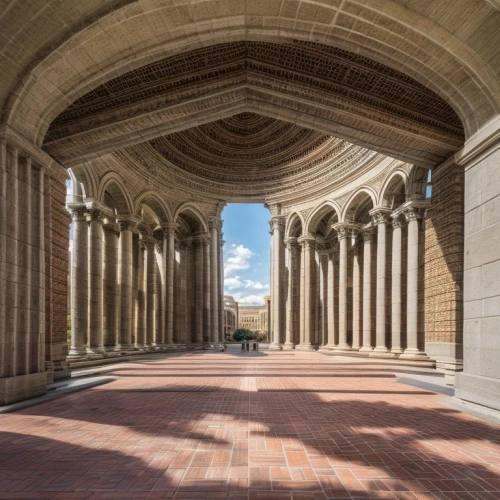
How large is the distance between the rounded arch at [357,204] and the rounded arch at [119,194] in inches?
563

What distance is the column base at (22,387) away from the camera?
673 centimetres

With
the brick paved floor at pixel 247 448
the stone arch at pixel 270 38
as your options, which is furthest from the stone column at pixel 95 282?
the stone arch at pixel 270 38

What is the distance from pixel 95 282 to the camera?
17.2m

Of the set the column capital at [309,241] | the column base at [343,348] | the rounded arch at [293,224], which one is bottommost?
the column base at [343,348]

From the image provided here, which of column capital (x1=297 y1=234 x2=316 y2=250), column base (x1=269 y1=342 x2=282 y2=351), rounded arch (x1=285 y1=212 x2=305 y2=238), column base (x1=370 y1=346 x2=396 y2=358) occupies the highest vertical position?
rounded arch (x1=285 y1=212 x2=305 y2=238)

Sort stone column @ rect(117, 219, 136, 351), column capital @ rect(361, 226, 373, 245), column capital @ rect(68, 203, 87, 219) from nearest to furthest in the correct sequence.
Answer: column capital @ rect(68, 203, 87, 219) → stone column @ rect(117, 219, 136, 351) → column capital @ rect(361, 226, 373, 245)

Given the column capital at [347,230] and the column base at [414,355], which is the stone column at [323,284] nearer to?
the column capital at [347,230]

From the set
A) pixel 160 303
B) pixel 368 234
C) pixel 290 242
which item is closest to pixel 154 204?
pixel 160 303

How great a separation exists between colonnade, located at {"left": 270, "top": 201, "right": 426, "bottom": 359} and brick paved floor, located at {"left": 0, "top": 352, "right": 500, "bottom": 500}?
10.9 metres

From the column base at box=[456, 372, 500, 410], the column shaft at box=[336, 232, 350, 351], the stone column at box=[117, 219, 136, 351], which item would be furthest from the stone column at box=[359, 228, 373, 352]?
the stone column at box=[117, 219, 136, 351]

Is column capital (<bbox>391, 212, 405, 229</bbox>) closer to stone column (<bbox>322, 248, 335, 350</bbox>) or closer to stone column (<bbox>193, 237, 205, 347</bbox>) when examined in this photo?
stone column (<bbox>322, 248, 335, 350</bbox>)

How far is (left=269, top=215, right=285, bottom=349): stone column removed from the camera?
26.9 m

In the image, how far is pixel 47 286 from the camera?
Result: 29.5 ft

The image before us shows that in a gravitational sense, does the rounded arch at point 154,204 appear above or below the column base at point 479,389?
above
